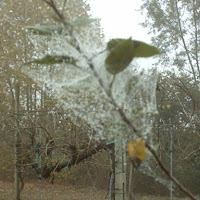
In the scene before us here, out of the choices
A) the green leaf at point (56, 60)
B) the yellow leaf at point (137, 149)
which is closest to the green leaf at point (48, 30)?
the green leaf at point (56, 60)

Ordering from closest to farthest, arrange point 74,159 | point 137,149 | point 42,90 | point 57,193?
1. point 137,149
2. point 74,159
3. point 42,90
4. point 57,193

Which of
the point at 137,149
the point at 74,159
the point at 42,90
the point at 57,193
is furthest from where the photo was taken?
the point at 57,193

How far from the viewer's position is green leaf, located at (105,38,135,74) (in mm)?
349

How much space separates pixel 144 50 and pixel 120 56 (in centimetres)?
3

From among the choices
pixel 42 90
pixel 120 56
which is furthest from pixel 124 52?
pixel 42 90

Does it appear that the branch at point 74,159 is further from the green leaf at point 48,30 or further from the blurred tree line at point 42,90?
the green leaf at point 48,30

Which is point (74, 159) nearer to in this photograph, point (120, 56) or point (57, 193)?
point (120, 56)

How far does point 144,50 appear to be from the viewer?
370mm

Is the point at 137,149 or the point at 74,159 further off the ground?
the point at 137,149

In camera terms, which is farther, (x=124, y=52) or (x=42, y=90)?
(x=42, y=90)

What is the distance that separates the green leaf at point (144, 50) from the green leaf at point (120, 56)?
1 centimetres

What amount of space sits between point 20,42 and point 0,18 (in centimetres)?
86

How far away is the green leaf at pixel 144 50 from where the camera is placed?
0.36 metres

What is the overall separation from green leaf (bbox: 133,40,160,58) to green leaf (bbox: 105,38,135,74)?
0.04 feet
